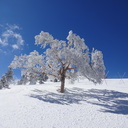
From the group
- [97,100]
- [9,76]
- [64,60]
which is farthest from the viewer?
[9,76]

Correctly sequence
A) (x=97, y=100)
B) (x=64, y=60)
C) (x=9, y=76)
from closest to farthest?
(x=97, y=100) < (x=64, y=60) < (x=9, y=76)

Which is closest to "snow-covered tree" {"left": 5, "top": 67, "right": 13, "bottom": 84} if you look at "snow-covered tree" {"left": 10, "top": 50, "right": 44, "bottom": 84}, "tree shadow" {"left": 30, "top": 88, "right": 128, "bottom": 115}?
"snow-covered tree" {"left": 10, "top": 50, "right": 44, "bottom": 84}

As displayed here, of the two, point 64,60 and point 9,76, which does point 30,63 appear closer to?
point 64,60

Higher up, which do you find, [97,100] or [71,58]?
[71,58]

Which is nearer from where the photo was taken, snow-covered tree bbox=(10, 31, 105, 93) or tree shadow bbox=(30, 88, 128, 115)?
tree shadow bbox=(30, 88, 128, 115)

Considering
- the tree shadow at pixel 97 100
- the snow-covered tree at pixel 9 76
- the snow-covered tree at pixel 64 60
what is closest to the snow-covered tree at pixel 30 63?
the snow-covered tree at pixel 64 60

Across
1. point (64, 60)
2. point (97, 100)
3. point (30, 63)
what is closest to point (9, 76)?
point (30, 63)

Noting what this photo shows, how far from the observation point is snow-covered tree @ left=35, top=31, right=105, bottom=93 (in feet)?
32.4

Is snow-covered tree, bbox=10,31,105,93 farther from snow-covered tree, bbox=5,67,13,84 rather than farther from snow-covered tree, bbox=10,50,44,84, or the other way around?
snow-covered tree, bbox=5,67,13,84

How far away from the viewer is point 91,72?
33.0ft

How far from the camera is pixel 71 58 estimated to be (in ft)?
32.0

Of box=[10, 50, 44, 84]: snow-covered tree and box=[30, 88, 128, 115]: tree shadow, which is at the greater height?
box=[10, 50, 44, 84]: snow-covered tree

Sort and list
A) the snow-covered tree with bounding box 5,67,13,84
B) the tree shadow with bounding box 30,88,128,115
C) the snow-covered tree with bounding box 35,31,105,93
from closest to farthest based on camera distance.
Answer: the tree shadow with bounding box 30,88,128,115 < the snow-covered tree with bounding box 35,31,105,93 < the snow-covered tree with bounding box 5,67,13,84

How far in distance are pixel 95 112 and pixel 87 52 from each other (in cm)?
724
